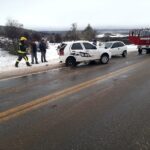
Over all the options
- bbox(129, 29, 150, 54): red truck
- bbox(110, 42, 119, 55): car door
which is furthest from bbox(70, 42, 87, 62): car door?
bbox(129, 29, 150, 54): red truck

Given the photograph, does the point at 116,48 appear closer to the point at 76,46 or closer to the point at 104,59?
the point at 104,59

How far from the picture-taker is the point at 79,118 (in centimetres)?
714

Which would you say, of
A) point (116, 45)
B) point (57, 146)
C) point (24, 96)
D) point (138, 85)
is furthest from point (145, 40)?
point (57, 146)

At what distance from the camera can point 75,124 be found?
6.70 m

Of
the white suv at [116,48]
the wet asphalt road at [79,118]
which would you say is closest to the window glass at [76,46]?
the white suv at [116,48]

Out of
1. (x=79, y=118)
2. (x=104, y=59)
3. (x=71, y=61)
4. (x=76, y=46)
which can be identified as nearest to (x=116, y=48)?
(x=104, y=59)

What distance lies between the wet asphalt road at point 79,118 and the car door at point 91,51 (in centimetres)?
870

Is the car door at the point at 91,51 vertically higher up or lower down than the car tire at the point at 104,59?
higher up

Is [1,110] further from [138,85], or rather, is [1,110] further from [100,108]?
[138,85]

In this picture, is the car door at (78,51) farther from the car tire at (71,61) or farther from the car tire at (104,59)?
the car tire at (104,59)

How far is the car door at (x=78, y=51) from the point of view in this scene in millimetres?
19906

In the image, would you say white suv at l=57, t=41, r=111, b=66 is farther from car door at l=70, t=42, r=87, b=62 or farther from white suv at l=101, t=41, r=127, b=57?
white suv at l=101, t=41, r=127, b=57

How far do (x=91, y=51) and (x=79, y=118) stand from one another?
526 inches

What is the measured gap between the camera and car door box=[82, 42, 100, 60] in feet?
66.2
